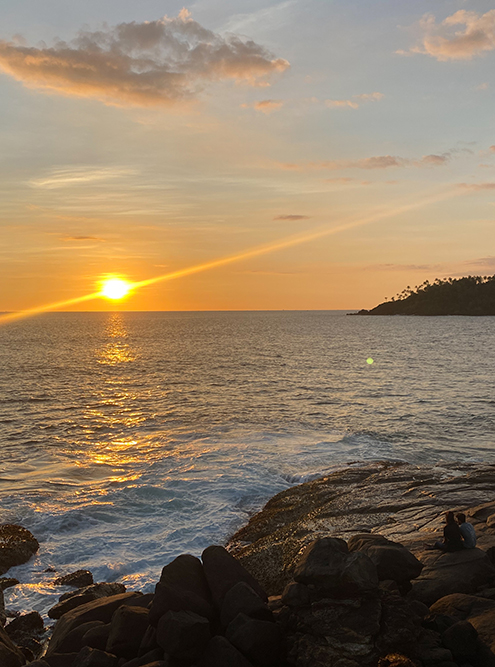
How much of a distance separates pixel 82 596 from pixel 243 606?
20.3 feet

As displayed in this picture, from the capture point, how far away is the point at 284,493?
79.3ft

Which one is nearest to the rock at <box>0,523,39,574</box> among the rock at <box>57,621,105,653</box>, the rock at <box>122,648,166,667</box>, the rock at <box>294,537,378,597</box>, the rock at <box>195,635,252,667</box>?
the rock at <box>57,621,105,653</box>

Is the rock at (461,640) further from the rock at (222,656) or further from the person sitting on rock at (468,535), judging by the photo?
the rock at (222,656)

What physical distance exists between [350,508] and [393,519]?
2.20m

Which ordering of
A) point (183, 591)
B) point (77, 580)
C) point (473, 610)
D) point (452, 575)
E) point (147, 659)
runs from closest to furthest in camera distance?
point (147, 659), point (473, 610), point (183, 591), point (452, 575), point (77, 580)

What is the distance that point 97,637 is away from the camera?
39.2 ft

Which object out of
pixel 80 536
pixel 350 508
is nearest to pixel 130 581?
pixel 80 536

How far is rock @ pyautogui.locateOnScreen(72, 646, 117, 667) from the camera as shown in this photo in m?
10.8

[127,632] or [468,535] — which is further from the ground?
[468,535]

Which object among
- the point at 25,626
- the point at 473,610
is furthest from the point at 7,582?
the point at 473,610

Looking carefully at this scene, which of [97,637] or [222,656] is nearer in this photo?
[222,656]

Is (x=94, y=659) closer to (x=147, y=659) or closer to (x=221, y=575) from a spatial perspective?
(x=147, y=659)

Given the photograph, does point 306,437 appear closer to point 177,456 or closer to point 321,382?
point 177,456

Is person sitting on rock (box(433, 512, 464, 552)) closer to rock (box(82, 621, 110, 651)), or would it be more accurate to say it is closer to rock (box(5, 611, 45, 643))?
rock (box(82, 621, 110, 651))
